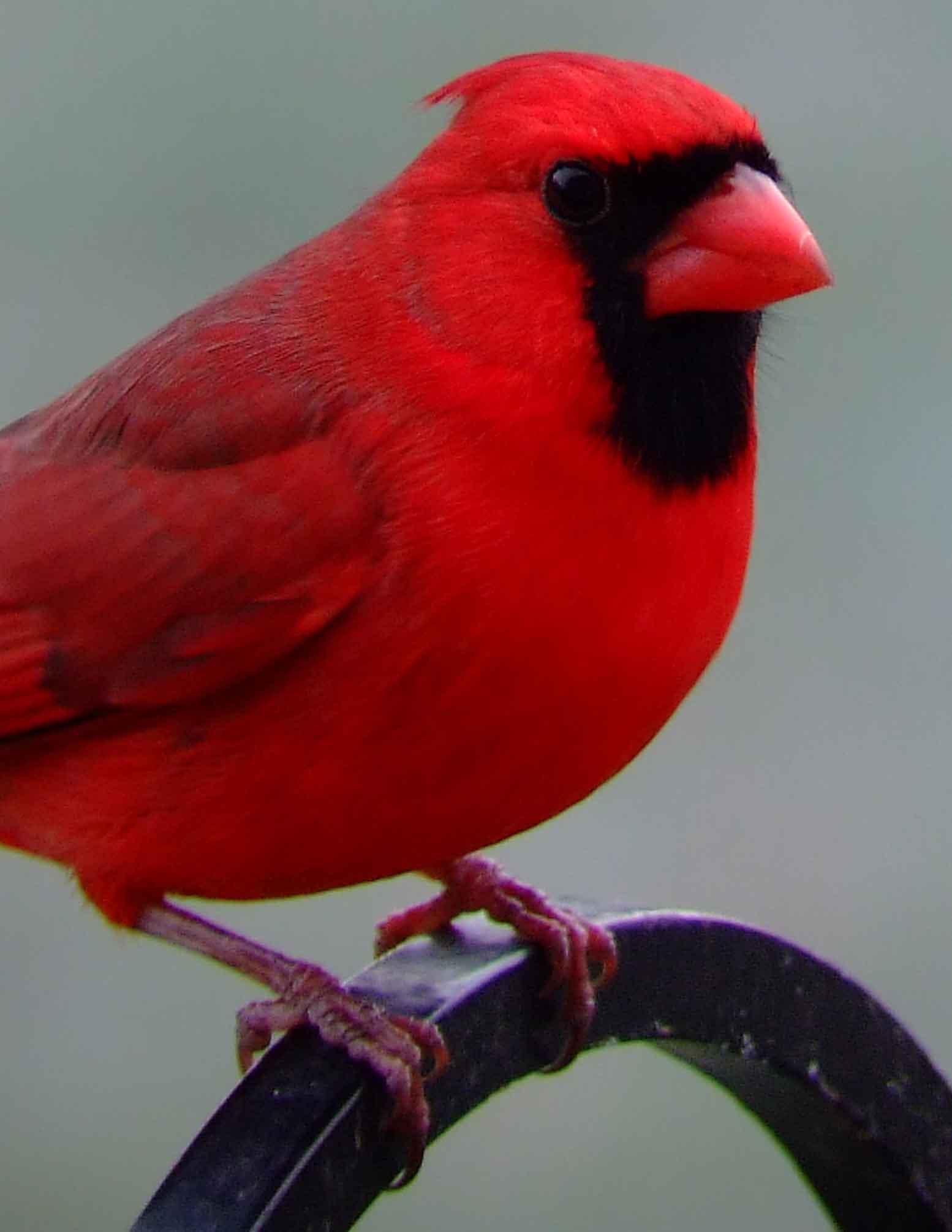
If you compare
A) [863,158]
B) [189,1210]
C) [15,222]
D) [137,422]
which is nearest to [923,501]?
Answer: [863,158]

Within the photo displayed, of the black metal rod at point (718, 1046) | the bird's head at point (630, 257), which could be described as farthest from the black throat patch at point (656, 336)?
the black metal rod at point (718, 1046)

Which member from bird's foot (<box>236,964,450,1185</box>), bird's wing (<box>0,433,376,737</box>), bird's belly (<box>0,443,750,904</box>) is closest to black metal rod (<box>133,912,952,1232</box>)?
bird's foot (<box>236,964,450,1185</box>)

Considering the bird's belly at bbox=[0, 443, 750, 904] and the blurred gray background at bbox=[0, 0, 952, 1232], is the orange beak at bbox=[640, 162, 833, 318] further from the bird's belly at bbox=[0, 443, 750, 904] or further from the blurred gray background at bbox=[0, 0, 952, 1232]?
the blurred gray background at bbox=[0, 0, 952, 1232]

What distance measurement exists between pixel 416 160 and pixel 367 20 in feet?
5.48

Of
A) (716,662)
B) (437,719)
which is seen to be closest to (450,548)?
(437,719)

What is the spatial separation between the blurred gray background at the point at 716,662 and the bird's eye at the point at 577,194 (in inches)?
54.4

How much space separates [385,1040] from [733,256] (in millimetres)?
709

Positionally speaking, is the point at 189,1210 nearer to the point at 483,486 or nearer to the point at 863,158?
the point at 483,486

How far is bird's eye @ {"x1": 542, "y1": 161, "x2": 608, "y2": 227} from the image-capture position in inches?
86.1

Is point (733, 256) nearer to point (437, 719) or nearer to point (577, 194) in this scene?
point (577, 194)

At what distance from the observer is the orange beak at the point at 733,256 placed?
216cm

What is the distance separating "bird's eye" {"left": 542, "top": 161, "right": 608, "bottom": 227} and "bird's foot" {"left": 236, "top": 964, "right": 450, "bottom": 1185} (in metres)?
0.69

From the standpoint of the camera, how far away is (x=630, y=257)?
7.21 feet

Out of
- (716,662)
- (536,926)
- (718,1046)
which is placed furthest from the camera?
(716,662)
